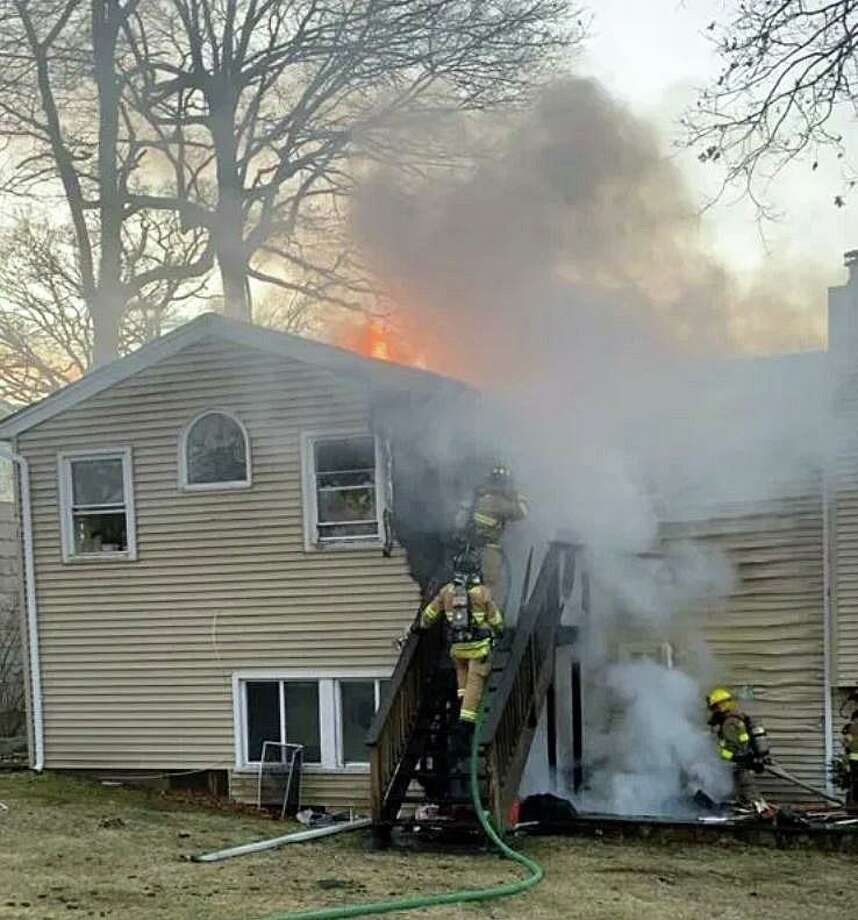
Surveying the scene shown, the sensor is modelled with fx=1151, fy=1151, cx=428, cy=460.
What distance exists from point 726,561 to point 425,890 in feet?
17.3

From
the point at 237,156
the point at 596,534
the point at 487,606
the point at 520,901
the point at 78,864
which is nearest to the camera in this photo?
the point at 520,901

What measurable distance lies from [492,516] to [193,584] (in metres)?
3.72

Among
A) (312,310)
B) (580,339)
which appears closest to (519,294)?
(580,339)

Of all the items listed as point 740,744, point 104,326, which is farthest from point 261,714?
point 104,326

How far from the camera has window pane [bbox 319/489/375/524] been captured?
1151 centimetres

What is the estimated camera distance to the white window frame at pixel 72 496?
12.3 m

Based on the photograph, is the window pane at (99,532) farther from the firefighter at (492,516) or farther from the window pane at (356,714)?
the firefighter at (492,516)

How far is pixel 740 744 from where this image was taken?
10219mm

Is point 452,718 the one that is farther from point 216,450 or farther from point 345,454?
point 216,450

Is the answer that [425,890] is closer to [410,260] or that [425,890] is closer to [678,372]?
[678,372]

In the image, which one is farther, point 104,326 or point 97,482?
point 104,326

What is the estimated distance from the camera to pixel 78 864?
829cm

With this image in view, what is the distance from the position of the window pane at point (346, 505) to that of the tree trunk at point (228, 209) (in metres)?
9.40

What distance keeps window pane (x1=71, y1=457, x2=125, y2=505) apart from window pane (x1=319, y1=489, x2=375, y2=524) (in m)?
2.35
